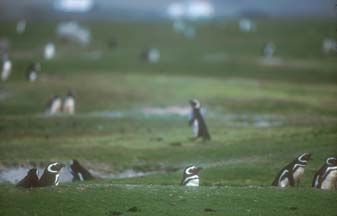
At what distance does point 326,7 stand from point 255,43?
190ft

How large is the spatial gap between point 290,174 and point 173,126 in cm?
1167

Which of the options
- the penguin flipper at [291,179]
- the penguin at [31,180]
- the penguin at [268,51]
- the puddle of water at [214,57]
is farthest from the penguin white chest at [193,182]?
the penguin at [268,51]

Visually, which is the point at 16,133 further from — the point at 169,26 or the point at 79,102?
the point at 169,26

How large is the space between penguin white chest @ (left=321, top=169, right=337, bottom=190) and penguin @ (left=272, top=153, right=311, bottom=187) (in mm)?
770

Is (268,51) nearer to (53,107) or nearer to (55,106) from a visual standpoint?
(55,106)

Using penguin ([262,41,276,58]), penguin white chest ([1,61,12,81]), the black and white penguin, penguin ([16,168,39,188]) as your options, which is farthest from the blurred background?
penguin ([16,168,39,188])

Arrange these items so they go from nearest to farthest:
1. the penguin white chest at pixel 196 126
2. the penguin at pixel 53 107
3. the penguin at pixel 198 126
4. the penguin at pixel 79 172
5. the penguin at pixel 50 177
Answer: the penguin at pixel 50 177, the penguin at pixel 79 172, the penguin at pixel 198 126, the penguin white chest at pixel 196 126, the penguin at pixel 53 107

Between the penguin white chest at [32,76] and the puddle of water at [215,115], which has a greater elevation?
the penguin white chest at [32,76]

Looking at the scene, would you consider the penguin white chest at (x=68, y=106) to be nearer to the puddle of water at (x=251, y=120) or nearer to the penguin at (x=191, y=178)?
the puddle of water at (x=251, y=120)

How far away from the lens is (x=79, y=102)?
38062mm

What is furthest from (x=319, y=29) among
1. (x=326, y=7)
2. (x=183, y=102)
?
(x=326, y=7)

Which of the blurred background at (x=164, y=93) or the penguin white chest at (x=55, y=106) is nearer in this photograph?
the blurred background at (x=164, y=93)

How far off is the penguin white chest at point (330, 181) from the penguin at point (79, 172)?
5834 millimetres

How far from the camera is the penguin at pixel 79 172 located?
67.7ft
